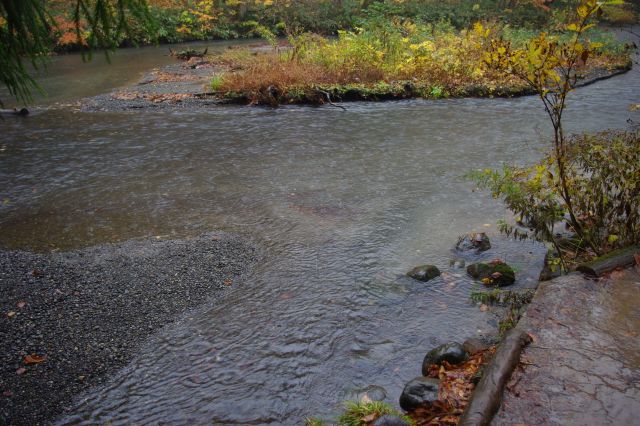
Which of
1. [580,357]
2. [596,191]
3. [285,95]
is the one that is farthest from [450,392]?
[285,95]

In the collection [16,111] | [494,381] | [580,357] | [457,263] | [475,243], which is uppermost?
[16,111]

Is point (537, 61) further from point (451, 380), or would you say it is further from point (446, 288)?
point (451, 380)

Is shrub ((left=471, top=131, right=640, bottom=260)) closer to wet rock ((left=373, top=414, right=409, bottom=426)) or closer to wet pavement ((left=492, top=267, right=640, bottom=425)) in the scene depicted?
wet pavement ((left=492, top=267, right=640, bottom=425))

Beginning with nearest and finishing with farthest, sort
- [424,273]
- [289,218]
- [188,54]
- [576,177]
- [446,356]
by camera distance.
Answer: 1. [446,356]
2. [576,177]
3. [424,273]
4. [289,218]
5. [188,54]

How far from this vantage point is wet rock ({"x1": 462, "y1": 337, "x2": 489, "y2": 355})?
425cm

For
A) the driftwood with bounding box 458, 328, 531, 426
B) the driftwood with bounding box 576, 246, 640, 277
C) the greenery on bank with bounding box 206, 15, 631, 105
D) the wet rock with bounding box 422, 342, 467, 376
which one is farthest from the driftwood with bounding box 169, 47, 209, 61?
the driftwood with bounding box 458, 328, 531, 426

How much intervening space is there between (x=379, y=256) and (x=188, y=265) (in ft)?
8.22

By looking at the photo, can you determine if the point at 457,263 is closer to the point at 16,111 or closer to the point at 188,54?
the point at 16,111

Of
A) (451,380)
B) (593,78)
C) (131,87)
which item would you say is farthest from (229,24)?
(451,380)

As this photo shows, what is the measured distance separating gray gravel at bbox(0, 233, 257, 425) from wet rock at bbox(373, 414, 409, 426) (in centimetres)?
253

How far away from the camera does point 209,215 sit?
7.48m

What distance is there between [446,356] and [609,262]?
79.9 inches

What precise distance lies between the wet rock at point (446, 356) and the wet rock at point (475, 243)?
90.2 inches

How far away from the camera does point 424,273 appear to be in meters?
5.58
